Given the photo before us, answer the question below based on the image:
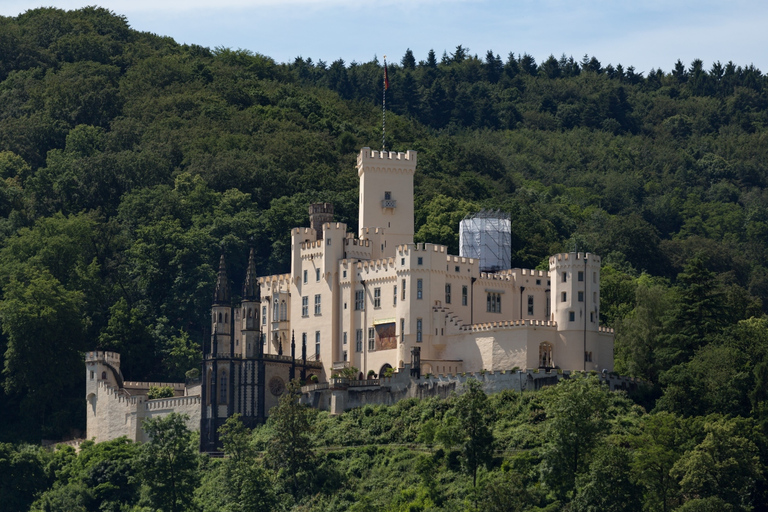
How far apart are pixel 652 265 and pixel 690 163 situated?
53075 mm

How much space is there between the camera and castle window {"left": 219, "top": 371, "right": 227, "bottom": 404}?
99375 mm

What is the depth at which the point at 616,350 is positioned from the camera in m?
100

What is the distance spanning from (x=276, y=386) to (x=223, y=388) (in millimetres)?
3070

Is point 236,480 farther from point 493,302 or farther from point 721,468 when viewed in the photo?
point 721,468

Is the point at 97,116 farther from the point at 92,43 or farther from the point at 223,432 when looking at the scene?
the point at 223,432

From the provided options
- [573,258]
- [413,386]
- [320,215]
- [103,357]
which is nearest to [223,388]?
[103,357]

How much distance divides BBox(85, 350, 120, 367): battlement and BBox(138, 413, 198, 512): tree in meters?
12.8

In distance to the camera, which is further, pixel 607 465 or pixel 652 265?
pixel 652 265

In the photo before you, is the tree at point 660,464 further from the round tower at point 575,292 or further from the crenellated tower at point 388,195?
the crenellated tower at point 388,195

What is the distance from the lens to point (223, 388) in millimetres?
99500

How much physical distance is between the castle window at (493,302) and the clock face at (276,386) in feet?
41.9

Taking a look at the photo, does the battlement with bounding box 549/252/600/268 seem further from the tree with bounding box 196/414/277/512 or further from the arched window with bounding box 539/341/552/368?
the tree with bounding box 196/414/277/512

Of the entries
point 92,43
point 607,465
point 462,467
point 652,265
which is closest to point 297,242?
point 462,467

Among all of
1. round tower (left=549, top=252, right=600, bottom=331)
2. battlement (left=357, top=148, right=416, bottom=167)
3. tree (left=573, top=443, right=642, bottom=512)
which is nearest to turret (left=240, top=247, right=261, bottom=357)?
battlement (left=357, top=148, right=416, bottom=167)
